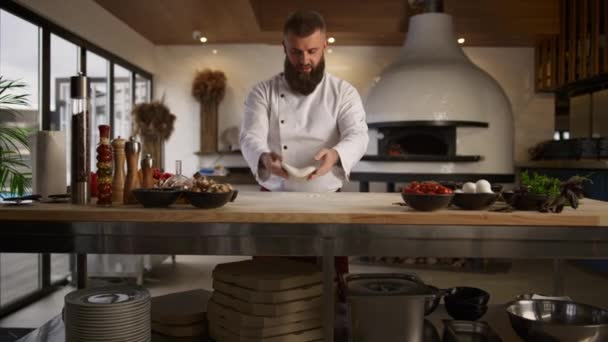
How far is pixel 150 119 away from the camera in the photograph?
17.6 ft

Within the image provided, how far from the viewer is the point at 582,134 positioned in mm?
5562

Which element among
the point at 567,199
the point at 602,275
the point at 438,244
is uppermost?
the point at 567,199

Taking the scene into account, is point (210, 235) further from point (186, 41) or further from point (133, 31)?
point (186, 41)

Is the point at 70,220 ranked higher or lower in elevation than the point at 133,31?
lower

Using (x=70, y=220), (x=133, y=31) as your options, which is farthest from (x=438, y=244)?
(x=133, y=31)

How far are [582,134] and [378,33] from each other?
2.42 m

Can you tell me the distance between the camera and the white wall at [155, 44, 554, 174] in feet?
20.5

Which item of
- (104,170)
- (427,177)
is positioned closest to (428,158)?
(427,177)

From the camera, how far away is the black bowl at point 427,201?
4.73 feet

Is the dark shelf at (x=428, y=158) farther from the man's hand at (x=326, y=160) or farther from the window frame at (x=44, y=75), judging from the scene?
the man's hand at (x=326, y=160)

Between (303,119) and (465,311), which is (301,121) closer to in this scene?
(303,119)

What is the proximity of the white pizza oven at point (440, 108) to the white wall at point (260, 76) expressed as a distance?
53 cm

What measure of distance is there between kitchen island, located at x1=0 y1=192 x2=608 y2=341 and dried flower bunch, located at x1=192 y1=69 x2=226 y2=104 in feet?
16.1

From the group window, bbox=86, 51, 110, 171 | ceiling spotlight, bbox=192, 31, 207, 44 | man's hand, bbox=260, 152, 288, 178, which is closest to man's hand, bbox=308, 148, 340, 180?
man's hand, bbox=260, 152, 288, 178
